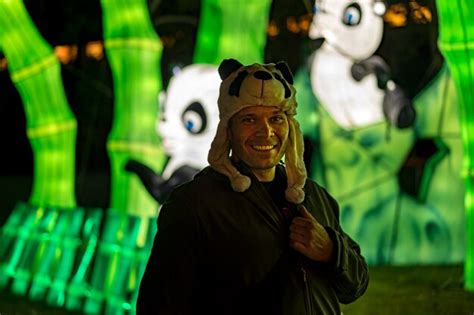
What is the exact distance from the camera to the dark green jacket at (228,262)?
1952 millimetres

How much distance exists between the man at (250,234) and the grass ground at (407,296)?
2479mm

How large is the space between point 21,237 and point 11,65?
1148 mm

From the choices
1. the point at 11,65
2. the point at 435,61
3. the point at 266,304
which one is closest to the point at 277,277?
the point at 266,304

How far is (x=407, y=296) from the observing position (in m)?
4.62

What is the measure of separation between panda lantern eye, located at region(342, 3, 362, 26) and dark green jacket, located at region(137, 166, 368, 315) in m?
3.09

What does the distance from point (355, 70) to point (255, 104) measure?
9.78 ft

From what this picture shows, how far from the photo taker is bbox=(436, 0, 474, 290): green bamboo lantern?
15.0 feet

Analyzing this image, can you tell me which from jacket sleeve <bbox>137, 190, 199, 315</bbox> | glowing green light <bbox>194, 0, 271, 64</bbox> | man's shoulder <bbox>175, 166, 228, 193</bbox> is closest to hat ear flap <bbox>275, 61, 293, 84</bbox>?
man's shoulder <bbox>175, 166, 228, 193</bbox>

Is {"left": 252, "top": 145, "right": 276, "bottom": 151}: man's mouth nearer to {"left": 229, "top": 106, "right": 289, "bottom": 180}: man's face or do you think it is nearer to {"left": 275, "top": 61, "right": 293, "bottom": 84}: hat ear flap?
{"left": 229, "top": 106, "right": 289, "bottom": 180}: man's face

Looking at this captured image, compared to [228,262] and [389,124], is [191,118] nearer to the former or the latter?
[389,124]

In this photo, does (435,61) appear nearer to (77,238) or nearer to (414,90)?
(414,90)

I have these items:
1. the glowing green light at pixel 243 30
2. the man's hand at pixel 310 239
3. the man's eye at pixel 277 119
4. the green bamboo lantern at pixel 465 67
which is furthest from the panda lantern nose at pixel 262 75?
the green bamboo lantern at pixel 465 67

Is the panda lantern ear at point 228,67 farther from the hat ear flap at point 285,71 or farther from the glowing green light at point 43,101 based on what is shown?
the glowing green light at point 43,101

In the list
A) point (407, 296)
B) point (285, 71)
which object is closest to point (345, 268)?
point (285, 71)
